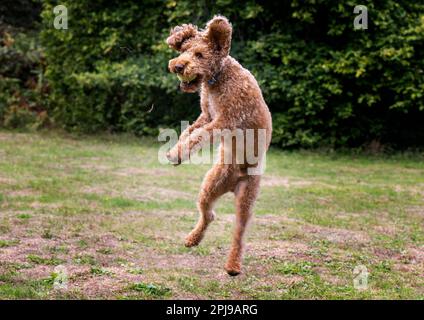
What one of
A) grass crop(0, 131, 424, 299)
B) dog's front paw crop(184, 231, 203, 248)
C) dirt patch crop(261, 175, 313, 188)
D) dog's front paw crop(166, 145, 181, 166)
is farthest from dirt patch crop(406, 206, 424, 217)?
dog's front paw crop(166, 145, 181, 166)

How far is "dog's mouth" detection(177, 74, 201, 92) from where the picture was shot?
388cm

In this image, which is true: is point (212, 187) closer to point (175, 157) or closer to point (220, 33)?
point (175, 157)

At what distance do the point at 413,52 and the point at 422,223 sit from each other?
17.2 feet

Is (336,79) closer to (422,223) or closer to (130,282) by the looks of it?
(422,223)

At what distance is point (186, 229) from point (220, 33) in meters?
3.94

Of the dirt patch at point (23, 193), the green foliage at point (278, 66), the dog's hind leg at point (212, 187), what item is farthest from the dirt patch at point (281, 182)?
the dog's hind leg at point (212, 187)

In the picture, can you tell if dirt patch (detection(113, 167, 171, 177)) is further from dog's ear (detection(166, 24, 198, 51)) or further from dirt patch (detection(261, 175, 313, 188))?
dog's ear (detection(166, 24, 198, 51))

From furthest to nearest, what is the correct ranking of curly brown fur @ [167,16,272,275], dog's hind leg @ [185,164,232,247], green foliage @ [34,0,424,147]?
green foliage @ [34,0,424,147] → dog's hind leg @ [185,164,232,247] → curly brown fur @ [167,16,272,275]

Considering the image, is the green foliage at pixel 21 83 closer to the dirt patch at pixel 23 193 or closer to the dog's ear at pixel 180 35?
the dirt patch at pixel 23 193

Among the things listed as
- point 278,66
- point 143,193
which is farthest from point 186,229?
point 278,66

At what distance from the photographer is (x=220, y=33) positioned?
4.03 metres

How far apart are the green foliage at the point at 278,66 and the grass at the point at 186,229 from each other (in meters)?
1.24

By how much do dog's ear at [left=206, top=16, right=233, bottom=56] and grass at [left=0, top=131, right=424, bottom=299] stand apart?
2.22 meters

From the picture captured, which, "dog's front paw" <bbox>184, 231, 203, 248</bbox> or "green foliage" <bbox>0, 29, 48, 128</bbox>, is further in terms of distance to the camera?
"green foliage" <bbox>0, 29, 48, 128</bbox>
